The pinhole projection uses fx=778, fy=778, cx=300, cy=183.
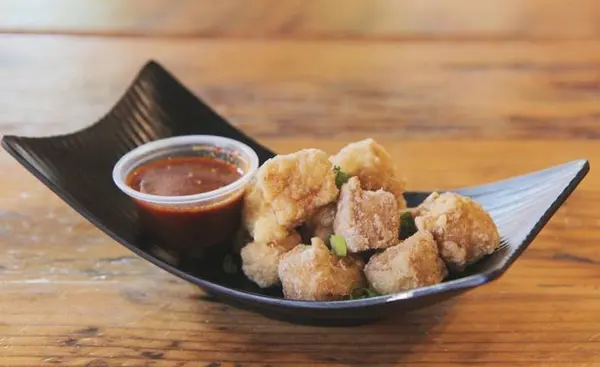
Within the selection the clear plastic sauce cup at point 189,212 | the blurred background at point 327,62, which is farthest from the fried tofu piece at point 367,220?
the blurred background at point 327,62

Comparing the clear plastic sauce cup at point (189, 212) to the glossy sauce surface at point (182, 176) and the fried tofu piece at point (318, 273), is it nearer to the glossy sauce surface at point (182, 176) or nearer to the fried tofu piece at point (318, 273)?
the glossy sauce surface at point (182, 176)

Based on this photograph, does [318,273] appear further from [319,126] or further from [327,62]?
[327,62]

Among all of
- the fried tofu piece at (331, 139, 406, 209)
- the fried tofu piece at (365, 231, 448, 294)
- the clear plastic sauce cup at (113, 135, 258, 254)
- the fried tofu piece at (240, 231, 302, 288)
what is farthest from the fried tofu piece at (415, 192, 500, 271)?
the clear plastic sauce cup at (113, 135, 258, 254)

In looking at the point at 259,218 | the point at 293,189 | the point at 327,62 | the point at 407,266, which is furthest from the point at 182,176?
the point at 327,62

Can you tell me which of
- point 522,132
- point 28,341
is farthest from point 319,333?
point 522,132

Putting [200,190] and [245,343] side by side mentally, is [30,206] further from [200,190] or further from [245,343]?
[245,343]
